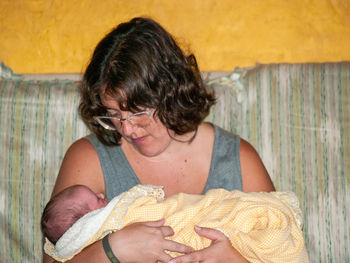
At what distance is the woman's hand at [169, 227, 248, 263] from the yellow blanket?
31 millimetres

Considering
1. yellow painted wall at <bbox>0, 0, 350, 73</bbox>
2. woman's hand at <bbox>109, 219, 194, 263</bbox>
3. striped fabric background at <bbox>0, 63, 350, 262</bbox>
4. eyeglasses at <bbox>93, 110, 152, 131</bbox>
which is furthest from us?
yellow painted wall at <bbox>0, 0, 350, 73</bbox>

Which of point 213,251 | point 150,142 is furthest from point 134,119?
point 213,251

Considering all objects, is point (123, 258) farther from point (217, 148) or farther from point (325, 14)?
point (325, 14)

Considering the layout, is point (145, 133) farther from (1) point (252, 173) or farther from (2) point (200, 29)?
(2) point (200, 29)

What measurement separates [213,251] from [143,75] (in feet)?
2.28

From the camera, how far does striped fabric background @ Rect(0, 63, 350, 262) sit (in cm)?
198

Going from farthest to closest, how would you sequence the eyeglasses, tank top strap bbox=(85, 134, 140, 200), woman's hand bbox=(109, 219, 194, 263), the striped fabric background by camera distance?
the striped fabric background
tank top strap bbox=(85, 134, 140, 200)
the eyeglasses
woman's hand bbox=(109, 219, 194, 263)

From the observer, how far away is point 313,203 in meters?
2.00

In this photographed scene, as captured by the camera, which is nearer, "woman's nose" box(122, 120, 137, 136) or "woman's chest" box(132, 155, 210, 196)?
"woman's nose" box(122, 120, 137, 136)

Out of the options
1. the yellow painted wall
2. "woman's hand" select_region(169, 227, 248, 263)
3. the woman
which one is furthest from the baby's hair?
the yellow painted wall

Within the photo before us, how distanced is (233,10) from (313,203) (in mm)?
1153

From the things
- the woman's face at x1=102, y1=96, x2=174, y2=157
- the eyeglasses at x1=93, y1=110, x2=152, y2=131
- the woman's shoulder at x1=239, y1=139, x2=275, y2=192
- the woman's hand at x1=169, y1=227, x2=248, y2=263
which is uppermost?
the eyeglasses at x1=93, y1=110, x2=152, y2=131

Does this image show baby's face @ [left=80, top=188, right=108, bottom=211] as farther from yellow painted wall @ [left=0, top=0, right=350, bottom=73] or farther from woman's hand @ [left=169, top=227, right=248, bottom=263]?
yellow painted wall @ [left=0, top=0, right=350, bottom=73]

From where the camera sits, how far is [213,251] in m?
1.47
